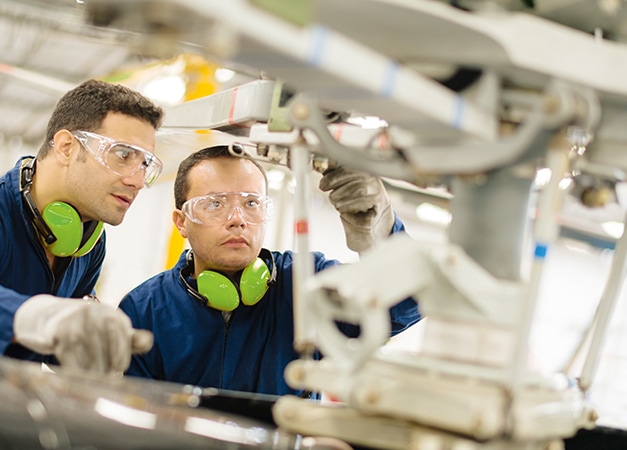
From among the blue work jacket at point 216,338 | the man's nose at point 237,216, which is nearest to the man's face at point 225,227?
the man's nose at point 237,216

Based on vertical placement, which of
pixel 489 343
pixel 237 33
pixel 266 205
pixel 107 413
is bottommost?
pixel 107 413

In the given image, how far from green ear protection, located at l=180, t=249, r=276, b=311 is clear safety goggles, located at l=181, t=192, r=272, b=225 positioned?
6.2 inches

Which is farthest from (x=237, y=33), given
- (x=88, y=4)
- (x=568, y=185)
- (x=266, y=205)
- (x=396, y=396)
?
(x=266, y=205)

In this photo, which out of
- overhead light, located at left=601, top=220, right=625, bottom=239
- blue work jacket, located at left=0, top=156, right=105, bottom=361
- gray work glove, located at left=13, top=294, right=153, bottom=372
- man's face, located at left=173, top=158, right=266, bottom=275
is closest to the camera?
gray work glove, located at left=13, top=294, right=153, bottom=372

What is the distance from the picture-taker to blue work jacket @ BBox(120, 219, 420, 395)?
2.29m

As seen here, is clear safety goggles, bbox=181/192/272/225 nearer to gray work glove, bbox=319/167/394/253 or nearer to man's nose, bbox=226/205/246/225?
man's nose, bbox=226/205/246/225

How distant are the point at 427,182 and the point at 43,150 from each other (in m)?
1.67

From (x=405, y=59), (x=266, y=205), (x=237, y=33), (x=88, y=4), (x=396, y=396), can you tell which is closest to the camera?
(x=237, y=33)

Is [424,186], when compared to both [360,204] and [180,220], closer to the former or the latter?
[360,204]

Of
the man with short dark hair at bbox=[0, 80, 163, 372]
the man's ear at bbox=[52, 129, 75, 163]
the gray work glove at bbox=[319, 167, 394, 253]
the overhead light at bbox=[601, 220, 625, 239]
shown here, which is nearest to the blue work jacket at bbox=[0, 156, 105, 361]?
the man with short dark hair at bbox=[0, 80, 163, 372]

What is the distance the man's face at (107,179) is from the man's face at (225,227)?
0.65ft

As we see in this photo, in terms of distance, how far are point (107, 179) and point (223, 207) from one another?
39cm

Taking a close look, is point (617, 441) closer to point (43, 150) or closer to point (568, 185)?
point (568, 185)

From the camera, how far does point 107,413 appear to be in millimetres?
1192
